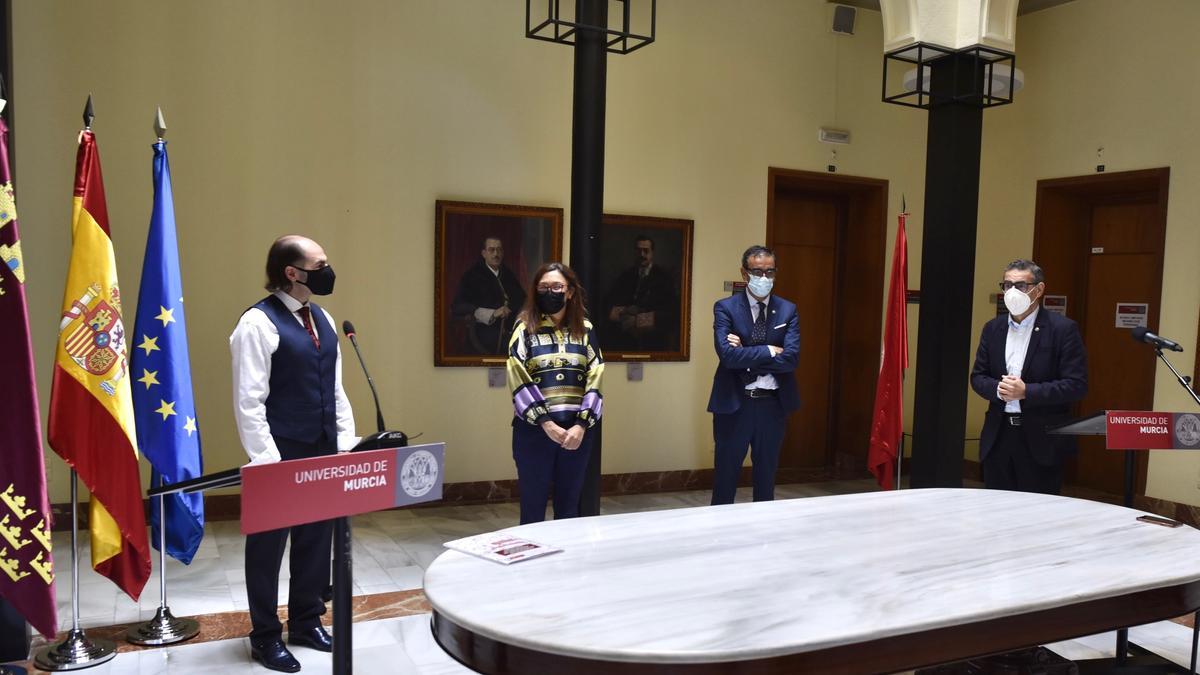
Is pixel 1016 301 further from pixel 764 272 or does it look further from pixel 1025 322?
pixel 764 272

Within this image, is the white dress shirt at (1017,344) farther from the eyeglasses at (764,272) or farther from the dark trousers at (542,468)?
the dark trousers at (542,468)

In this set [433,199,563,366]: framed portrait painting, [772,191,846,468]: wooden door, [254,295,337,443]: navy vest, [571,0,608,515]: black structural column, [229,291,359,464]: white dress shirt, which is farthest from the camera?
[772,191,846,468]: wooden door

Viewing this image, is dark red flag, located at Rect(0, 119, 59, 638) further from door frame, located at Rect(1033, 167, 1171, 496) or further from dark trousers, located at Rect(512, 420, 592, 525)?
door frame, located at Rect(1033, 167, 1171, 496)

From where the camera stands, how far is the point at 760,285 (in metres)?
5.04

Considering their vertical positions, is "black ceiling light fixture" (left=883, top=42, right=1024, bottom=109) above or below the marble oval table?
above

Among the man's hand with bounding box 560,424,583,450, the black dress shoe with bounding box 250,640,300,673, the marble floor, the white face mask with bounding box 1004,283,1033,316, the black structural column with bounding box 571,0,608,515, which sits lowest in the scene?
the marble floor

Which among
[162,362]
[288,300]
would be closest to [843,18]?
[288,300]

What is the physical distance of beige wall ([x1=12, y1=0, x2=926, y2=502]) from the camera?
505 cm

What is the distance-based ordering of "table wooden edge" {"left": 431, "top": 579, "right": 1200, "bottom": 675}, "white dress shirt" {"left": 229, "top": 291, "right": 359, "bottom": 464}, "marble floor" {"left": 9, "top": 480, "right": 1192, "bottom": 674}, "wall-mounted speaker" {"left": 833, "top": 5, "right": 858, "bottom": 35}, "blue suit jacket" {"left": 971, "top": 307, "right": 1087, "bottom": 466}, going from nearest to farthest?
"table wooden edge" {"left": 431, "top": 579, "right": 1200, "bottom": 675}
"white dress shirt" {"left": 229, "top": 291, "right": 359, "bottom": 464}
"marble floor" {"left": 9, "top": 480, "right": 1192, "bottom": 674}
"blue suit jacket" {"left": 971, "top": 307, "right": 1087, "bottom": 466}
"wall-mounted speaker" {"left": 833, "top": 5, "right": 858, "bottom": 35}

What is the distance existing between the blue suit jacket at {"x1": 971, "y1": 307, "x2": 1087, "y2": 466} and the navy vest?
3122 millimetres

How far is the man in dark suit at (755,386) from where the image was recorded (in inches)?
197

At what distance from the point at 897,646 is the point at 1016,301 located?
3069 millimetres

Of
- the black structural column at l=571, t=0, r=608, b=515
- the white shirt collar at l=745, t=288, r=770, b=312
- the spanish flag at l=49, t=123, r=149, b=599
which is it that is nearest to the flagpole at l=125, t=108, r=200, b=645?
the spanish flag at l=49, t=123, r=149, b=599

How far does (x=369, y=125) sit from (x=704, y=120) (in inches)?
95.9
